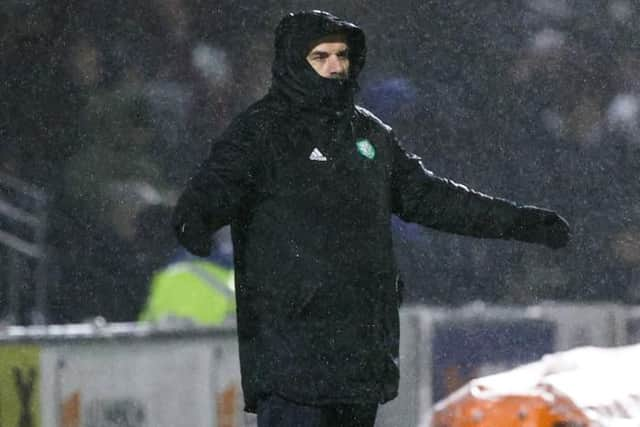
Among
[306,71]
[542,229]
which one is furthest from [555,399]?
[306,71]

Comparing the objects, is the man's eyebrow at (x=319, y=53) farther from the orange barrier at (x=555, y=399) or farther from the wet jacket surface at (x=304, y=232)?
the orange barrier at (x=555, y=399)

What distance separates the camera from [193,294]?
23.1 ft

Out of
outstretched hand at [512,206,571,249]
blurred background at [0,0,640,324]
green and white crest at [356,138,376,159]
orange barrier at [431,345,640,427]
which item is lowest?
orange barrier at [431,345,640,427]

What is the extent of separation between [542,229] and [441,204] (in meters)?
0.33

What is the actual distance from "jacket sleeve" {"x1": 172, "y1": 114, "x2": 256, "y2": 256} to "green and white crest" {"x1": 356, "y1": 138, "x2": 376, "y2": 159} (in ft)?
0.88

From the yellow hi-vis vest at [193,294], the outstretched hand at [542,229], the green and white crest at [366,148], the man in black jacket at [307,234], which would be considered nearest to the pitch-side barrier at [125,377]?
the yellow hi-vis vest at [193,294]

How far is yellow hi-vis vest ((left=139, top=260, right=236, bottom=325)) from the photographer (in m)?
6.95

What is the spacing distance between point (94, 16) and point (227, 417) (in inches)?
151

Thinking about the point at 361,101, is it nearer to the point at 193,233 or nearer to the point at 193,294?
the point at 193,294

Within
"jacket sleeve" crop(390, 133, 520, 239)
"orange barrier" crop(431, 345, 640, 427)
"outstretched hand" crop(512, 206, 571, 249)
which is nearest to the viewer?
"orange barrier" crop(431, 345, 640, 427)

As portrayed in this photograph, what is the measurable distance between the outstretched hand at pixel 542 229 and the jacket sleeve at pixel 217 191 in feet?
2.75

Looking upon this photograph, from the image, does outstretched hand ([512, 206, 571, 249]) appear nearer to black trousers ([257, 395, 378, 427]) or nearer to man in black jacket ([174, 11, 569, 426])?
man in black jacket ([174, 11, 569, 426])

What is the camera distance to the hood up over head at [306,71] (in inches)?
152

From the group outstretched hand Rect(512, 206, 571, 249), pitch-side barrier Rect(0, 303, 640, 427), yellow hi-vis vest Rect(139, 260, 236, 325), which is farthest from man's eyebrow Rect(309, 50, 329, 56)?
yellow hi-vis vest Rect(139, 260, 236, 325)
